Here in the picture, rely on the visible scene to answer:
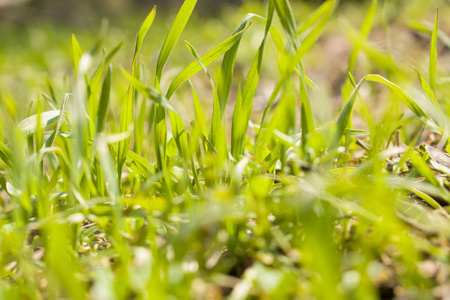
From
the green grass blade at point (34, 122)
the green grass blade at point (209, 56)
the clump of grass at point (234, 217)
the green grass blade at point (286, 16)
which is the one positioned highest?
the green grass blade at point (286, 16)

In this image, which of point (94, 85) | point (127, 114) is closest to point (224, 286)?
point (127, 114)

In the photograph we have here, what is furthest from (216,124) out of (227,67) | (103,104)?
(103,104)

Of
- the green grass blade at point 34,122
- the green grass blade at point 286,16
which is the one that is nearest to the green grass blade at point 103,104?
the green grass blade at point 34,122

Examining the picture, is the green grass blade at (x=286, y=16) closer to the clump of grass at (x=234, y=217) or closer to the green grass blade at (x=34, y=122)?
the clump of grass at (x=234, y=217)

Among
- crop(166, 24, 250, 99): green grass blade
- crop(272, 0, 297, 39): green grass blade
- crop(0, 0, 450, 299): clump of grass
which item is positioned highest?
crop(272, 0, 297, 39): green grass blade

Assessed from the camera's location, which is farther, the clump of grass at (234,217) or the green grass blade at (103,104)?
the green grass blade at (103,104)

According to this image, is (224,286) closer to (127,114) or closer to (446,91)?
(127,114)

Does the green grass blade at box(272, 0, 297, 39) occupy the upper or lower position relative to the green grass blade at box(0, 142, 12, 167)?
→ upper

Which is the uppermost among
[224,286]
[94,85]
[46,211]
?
[94,85]

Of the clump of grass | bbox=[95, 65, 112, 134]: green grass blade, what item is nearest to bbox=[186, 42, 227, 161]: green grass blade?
the clump of grass

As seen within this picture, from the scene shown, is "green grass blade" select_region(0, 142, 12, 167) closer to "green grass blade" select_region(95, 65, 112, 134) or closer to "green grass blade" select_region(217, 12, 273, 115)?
"green grass blade" select_region(95, 65, 112, 134)

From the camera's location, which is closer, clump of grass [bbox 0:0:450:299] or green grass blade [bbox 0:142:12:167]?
clump of grass [bbox 0:0:450:299]
